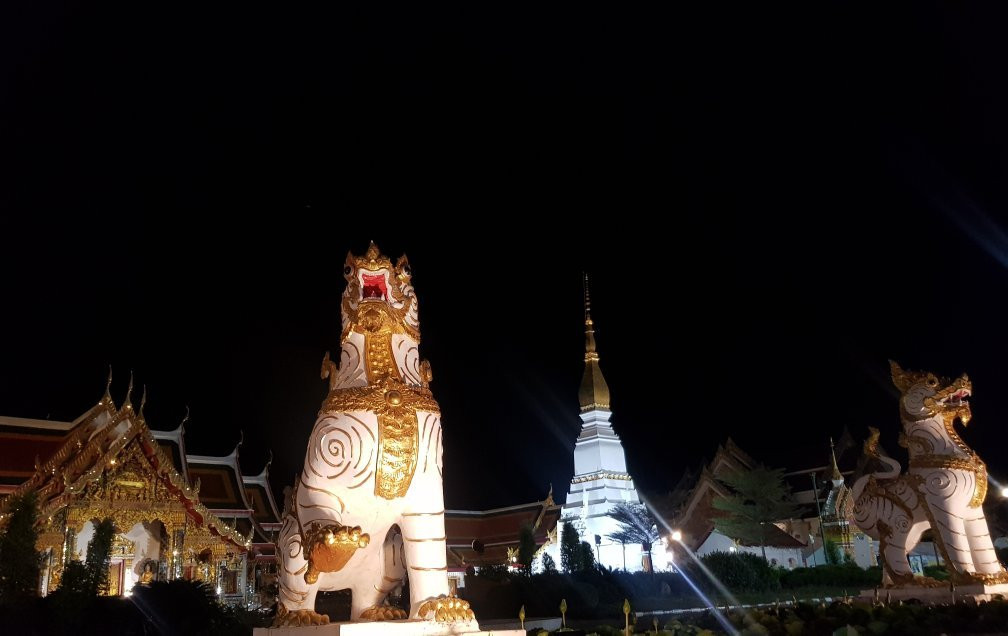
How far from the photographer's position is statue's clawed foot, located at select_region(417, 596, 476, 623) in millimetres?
5289

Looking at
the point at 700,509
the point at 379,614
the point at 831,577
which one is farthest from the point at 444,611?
the point at 700,509

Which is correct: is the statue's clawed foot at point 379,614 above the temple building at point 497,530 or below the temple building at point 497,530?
below

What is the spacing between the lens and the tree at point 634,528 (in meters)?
33.2

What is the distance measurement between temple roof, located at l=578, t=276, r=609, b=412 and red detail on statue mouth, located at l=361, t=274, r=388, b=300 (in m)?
34.8

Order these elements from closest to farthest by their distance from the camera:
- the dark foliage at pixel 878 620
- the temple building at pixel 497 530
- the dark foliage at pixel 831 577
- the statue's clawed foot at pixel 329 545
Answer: the statue's clawed foot at pixel 329 545, the dark foliage at pixel 878 620, the dark foliage at pixel 831 577, the temple building at pixel 497 530

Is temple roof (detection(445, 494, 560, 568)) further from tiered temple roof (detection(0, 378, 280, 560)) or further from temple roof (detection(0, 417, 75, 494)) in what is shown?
temple roof (detection(0, 417, 75, 494))

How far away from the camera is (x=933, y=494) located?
41.5ft

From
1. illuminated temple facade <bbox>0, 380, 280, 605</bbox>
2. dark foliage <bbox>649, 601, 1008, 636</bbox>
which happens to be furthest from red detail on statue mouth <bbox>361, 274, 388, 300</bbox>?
illuminated temple facade <bbox>0, 380, 280, 605</bbox>

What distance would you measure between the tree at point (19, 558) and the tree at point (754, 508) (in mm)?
26924

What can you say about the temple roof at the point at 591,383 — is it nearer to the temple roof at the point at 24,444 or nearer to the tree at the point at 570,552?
the tree at the point at 570,552

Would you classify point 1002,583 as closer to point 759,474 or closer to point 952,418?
point 952,418

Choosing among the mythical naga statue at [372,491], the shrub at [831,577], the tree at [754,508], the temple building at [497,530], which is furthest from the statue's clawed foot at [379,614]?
the tree at [754,508]

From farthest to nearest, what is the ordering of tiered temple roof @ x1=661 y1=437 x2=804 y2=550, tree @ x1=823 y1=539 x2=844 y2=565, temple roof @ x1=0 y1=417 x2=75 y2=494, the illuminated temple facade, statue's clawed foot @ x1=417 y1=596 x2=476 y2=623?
tiered temple roof @ x1=661 y1=437 x2=804 y2=550 < tree @ x1=823 y1=539 x2=844 y2=565 < temple roof @ x1=0 y1=417 x2=75 y2=494 < the illuminated temple facade < statue's clawed foot @ x1=417 y1=596 x2=476 y2=623

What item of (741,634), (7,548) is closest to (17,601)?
(7,548)
